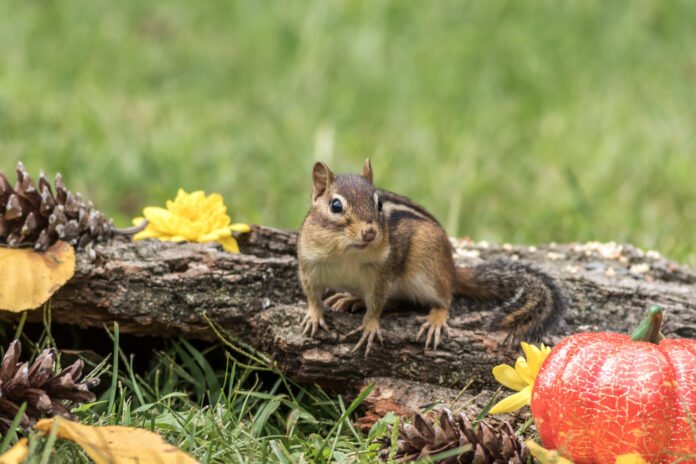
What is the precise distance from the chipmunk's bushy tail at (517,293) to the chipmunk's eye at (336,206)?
0.58 m

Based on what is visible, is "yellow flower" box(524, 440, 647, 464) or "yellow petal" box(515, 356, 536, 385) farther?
"yellow petal" box(515, 356, 536, 385)

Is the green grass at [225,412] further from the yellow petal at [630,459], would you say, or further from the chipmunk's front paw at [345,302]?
the yellow petal at [630,459]

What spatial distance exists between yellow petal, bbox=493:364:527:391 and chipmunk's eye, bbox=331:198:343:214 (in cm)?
72

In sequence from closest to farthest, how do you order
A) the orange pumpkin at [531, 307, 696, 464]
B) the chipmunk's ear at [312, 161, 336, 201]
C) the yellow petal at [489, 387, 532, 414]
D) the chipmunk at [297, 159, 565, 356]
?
the orange pumpkin at [531, 307, 696, 464]
the yellow petal at [489, 387, 532, 414]
the chipmunk at [297, 159, 565, 356]
the chipmunk's ear at [312, 161, 336, 201]

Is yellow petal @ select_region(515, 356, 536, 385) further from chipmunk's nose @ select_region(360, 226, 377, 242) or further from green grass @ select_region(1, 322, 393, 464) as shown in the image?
chipmunk's nose @ select_region(360, 226, 377, 242)

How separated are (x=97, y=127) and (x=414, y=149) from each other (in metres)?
2.10

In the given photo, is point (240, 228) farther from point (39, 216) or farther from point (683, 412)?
point (683, 412)

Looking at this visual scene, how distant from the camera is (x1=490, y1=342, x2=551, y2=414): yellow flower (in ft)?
9.44

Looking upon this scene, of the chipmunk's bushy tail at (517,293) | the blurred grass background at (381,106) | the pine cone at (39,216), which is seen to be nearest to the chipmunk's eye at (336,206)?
the chipmunk's bushy tail at (517,293)

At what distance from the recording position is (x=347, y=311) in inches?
140

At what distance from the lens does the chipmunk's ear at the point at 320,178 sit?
335cm

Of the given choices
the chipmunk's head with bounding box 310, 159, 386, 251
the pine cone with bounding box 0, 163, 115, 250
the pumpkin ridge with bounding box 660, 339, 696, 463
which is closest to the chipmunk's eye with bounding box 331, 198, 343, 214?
the chipmunk's head with bounding box 310, 159, 386, 251

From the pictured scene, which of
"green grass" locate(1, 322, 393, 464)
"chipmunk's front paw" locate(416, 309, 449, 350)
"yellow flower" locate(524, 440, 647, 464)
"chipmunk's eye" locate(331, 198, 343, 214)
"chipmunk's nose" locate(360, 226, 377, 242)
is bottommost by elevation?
"green grass" locate(1, 322, 393, 464)

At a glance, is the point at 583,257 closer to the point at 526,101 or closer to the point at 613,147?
the point at 613,147
